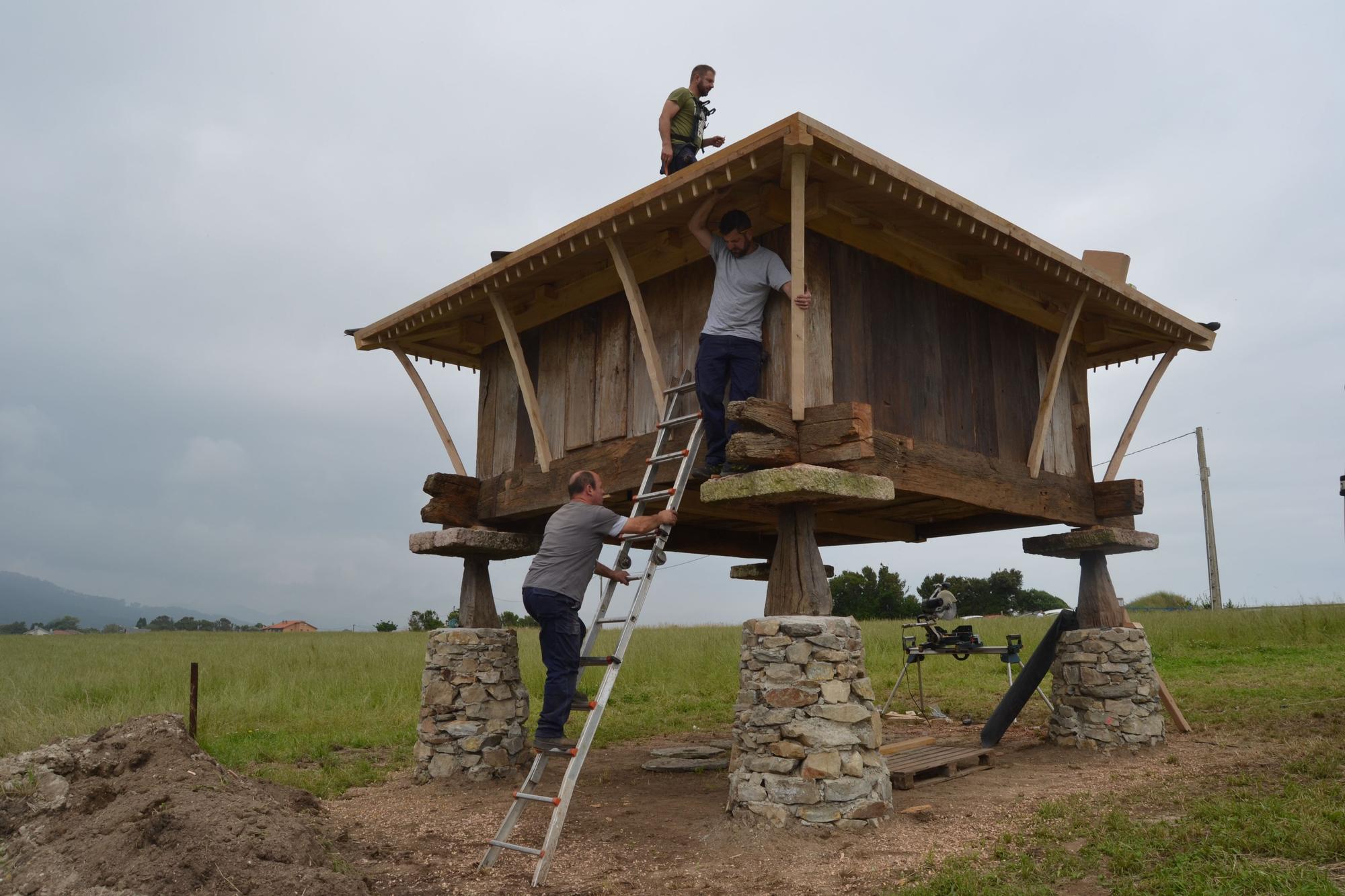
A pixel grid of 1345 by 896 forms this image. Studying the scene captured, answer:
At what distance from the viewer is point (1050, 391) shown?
921cm

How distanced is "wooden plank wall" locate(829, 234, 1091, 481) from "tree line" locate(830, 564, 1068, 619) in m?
24.7

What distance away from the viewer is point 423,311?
34.0 feet

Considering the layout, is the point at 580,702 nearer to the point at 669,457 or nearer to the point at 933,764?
the point at 669,457

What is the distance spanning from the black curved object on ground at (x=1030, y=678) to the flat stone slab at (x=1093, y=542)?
2.50 feet

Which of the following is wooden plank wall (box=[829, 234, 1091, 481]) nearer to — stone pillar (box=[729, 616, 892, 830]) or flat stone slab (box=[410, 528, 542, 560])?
stone pillar (box=[729, 616, 892, 830])

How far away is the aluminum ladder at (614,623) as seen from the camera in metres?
6.54

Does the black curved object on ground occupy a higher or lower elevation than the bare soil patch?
higher

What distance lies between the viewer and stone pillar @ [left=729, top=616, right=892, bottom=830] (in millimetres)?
7090

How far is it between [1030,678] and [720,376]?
20.1 ft

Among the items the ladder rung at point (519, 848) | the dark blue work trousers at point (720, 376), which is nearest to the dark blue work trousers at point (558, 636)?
the ladder rung at point (519, 848)

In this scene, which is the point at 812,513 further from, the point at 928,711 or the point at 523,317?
the point at 928,711

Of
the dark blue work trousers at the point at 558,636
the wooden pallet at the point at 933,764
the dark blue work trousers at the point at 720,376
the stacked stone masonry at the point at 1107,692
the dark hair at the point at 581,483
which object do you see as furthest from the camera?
the stacked stone masonry at the point at 1107,692

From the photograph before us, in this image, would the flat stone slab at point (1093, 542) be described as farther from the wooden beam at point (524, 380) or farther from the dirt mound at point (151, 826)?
the dirt mound at point (151, 826)

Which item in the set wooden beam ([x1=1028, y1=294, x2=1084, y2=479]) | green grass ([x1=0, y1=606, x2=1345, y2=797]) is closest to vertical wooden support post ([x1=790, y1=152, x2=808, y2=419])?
wooden beam ([x1=1028, y1=294, x2=1084, y2=479])
